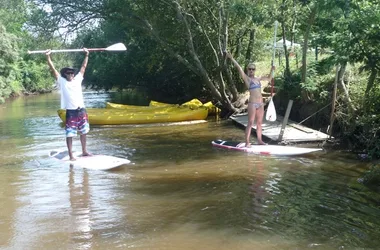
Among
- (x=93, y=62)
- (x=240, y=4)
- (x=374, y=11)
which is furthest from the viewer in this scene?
(x=93, y=62)

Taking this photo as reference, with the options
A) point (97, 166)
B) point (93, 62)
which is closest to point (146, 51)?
point (93, 62)

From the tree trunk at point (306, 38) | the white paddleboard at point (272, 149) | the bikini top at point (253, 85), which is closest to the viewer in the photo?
the white paddleboard at point (272, 149)

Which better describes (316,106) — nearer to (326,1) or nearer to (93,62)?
(326,1)

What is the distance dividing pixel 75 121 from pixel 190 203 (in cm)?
329

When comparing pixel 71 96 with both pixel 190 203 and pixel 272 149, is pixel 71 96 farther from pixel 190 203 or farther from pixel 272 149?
pixel 272 149

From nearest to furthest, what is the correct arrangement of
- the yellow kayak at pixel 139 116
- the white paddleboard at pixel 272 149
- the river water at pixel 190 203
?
the river water at pixel 190 203, the white paddleboard at pixel 272 149, the yellow kayak at pixel 139 116

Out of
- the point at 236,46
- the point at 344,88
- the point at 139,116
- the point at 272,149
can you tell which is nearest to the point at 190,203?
the point at 272,149

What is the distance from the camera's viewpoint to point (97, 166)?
7.97 metres

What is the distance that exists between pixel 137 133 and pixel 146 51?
1054 cm

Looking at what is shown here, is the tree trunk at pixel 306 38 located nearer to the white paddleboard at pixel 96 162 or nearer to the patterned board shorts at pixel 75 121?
the white paddleboard at pixel 96 162

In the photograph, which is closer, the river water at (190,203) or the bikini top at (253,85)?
the river water at (190,203)

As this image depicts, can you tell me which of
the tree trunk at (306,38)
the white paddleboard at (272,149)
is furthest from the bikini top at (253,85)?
the tree trunk at (306,38)

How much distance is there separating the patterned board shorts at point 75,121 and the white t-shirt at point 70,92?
15 cm

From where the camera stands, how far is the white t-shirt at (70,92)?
7.95 m
